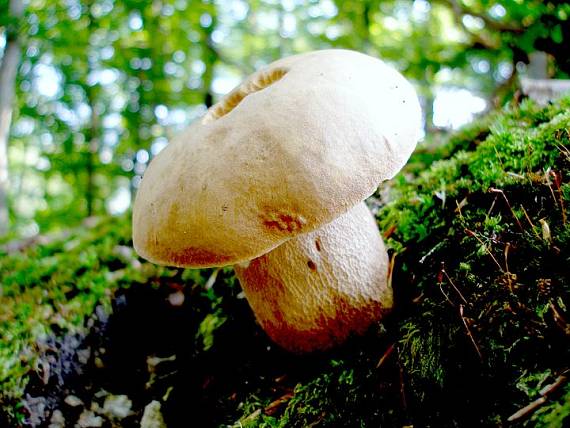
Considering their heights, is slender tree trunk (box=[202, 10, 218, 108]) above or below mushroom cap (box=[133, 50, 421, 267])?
below

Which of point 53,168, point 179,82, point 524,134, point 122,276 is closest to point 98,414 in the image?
point 122,276

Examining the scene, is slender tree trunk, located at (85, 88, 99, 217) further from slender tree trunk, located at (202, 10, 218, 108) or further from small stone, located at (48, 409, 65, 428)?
small stone, located at (48, 409, 65, 428)

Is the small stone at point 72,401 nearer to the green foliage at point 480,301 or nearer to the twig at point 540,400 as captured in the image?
the green foliage at point 480,301

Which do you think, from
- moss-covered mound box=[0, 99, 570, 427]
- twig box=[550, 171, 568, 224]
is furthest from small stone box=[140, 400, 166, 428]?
twig box=[550, 171, 568, 224]

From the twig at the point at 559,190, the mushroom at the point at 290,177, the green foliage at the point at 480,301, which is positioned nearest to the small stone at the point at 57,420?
the green foliage at the point at 480,301

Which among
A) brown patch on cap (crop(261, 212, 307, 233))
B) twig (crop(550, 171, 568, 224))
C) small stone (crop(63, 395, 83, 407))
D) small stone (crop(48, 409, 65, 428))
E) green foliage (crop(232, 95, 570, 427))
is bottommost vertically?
small stone (crop(63, 395, 83, 407))

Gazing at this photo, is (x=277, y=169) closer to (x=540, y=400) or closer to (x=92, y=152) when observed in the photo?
(x=540, y=400)

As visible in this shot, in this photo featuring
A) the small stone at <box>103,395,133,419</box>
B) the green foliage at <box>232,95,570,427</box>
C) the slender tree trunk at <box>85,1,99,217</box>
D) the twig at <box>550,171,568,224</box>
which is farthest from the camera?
the slender tree trunk at <box>85,1,99,217</box>
